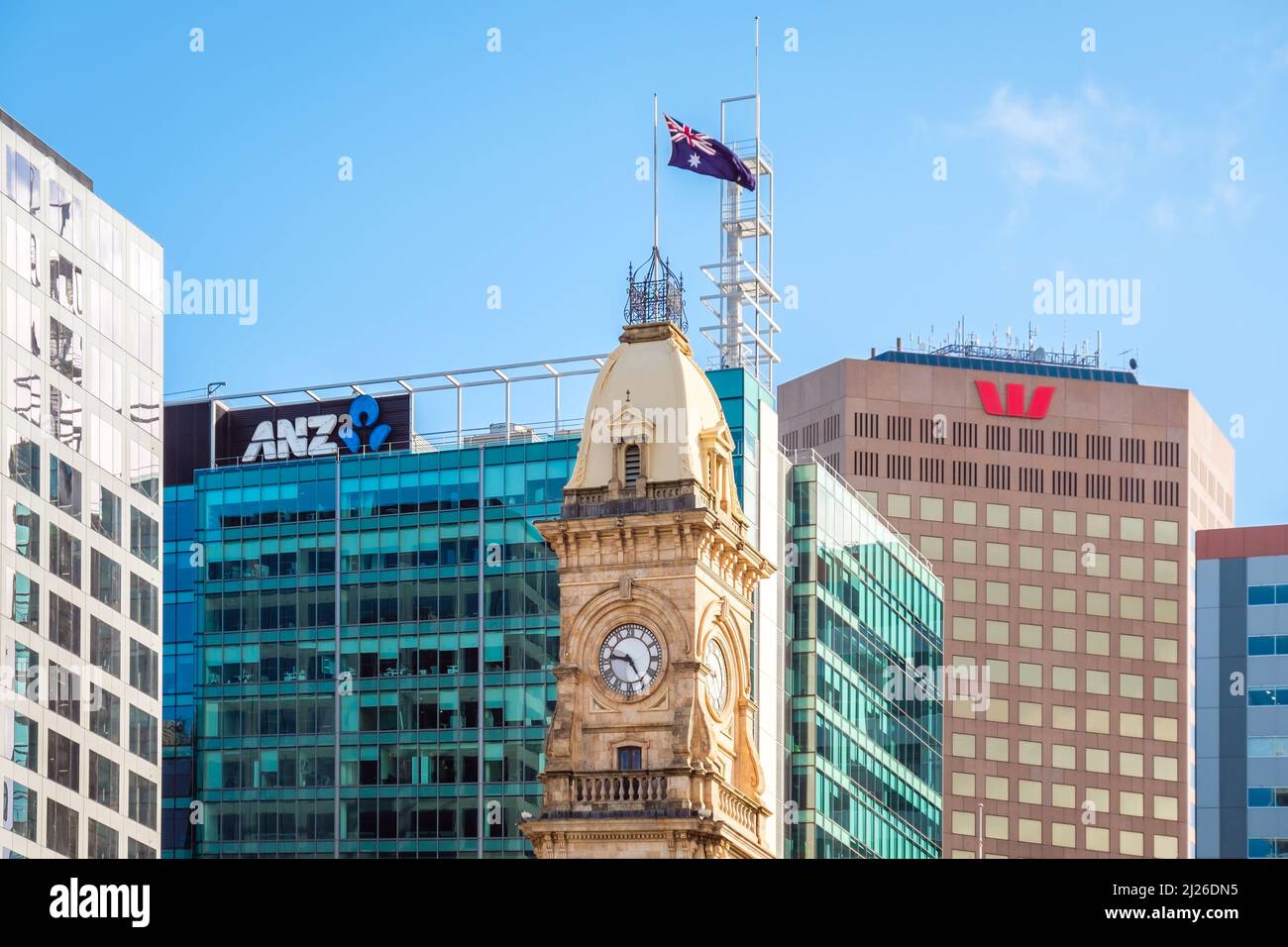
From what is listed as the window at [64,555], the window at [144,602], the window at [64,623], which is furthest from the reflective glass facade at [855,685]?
the window at [64,555]

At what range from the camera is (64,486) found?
4311 inches

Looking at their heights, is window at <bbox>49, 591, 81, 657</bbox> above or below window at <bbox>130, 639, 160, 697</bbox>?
above

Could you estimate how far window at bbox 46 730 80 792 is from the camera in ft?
347

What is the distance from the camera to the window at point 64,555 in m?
108

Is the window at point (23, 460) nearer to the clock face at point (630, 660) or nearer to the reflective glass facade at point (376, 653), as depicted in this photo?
the clock face at point (630, 660)

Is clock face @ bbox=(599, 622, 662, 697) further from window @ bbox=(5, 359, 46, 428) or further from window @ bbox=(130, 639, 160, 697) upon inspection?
window @ bbox=(130, 639, 160, 697)

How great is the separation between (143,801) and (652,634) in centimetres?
2805

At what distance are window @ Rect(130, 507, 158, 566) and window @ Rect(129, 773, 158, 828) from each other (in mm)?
9452

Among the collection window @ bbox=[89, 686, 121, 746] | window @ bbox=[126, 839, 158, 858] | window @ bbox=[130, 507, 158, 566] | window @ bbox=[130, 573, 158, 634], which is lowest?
window @ bbox=[126, 839, 158, 858]

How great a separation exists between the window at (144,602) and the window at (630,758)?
92.8 ft

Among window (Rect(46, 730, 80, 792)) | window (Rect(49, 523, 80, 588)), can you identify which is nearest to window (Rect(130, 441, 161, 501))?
window (Rect(49, 523, 80, 588))
